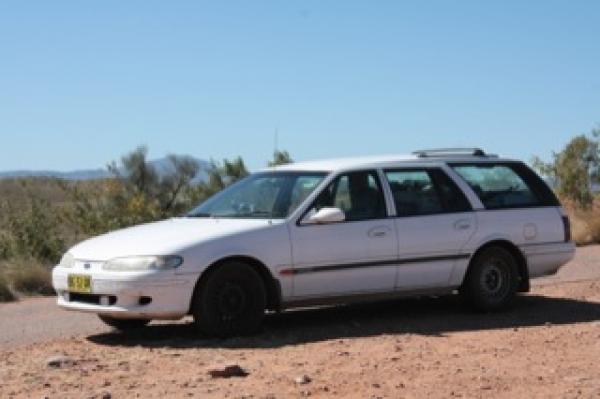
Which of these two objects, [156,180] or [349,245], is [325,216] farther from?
[156,180]

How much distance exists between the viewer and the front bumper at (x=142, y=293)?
8773 mm

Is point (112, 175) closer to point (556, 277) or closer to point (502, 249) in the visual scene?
point (556, 277)

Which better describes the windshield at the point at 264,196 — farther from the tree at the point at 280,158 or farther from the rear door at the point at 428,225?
the tree at the point at 280,158

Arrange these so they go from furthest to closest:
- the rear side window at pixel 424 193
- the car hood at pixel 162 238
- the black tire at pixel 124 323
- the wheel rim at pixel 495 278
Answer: the wheel rim at pixel 495 278, the rear side window at pixel 424 193, the black tire at pixel 124 323, the car hood at pixel 162 238

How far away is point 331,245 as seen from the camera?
380 inches

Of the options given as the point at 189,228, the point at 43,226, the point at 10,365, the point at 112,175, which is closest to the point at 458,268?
the point at 189,228

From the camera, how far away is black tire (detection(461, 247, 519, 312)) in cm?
1066

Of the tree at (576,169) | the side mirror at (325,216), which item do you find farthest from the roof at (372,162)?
the tree at (576,169)

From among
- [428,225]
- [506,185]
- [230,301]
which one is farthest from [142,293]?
[506,185]

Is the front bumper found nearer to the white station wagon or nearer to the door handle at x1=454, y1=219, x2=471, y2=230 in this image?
the white station wagon

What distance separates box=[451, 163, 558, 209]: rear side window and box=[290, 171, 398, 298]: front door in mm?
1298

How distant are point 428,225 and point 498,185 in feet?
4.23

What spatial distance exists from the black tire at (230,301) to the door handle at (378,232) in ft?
4.12

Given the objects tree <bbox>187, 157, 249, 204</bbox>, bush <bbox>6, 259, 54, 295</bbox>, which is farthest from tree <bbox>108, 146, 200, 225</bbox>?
bush <bbox>6, 259, 54, 295</bbox>
